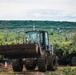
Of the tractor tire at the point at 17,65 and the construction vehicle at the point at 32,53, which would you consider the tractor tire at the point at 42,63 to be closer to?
the construction vehicle at the point at 32,53

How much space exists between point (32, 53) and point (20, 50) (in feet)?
3.14

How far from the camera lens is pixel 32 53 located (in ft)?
92.0

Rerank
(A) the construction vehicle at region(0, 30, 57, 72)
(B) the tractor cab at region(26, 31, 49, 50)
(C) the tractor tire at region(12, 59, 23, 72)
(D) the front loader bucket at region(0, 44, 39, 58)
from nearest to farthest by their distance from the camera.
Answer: (D) the front loader bucket at region(0, 44, 39, 58) → (A) the construction vehicle at region(0, 30, 57, 72) → (B) the tractor cab at region(26, 31, 49, 50) → (C) the tractor tire at region(12, 59, 23, 72)

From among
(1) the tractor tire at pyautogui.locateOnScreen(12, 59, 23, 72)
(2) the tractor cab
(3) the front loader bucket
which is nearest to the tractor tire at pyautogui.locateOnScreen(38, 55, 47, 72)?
(3) the front loader bucket

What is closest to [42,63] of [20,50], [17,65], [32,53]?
[32,53]

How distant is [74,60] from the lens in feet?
134

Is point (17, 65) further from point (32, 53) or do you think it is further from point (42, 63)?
point (32, 53)

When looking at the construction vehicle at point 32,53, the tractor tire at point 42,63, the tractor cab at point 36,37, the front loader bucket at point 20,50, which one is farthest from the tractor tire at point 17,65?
the tractor tire at point 42,63

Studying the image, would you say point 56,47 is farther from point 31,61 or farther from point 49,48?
point 31,61

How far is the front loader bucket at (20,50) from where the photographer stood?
27641 millimetres

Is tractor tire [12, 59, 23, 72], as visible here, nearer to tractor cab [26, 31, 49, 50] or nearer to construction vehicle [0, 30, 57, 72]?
construction vehicle [0, 30, 57, 72]

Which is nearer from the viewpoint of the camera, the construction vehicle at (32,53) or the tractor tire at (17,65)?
the construction vehicle at (32,53)

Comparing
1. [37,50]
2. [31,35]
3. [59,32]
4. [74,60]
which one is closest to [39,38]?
[31,35]

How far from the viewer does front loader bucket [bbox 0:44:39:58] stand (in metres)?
27.6
